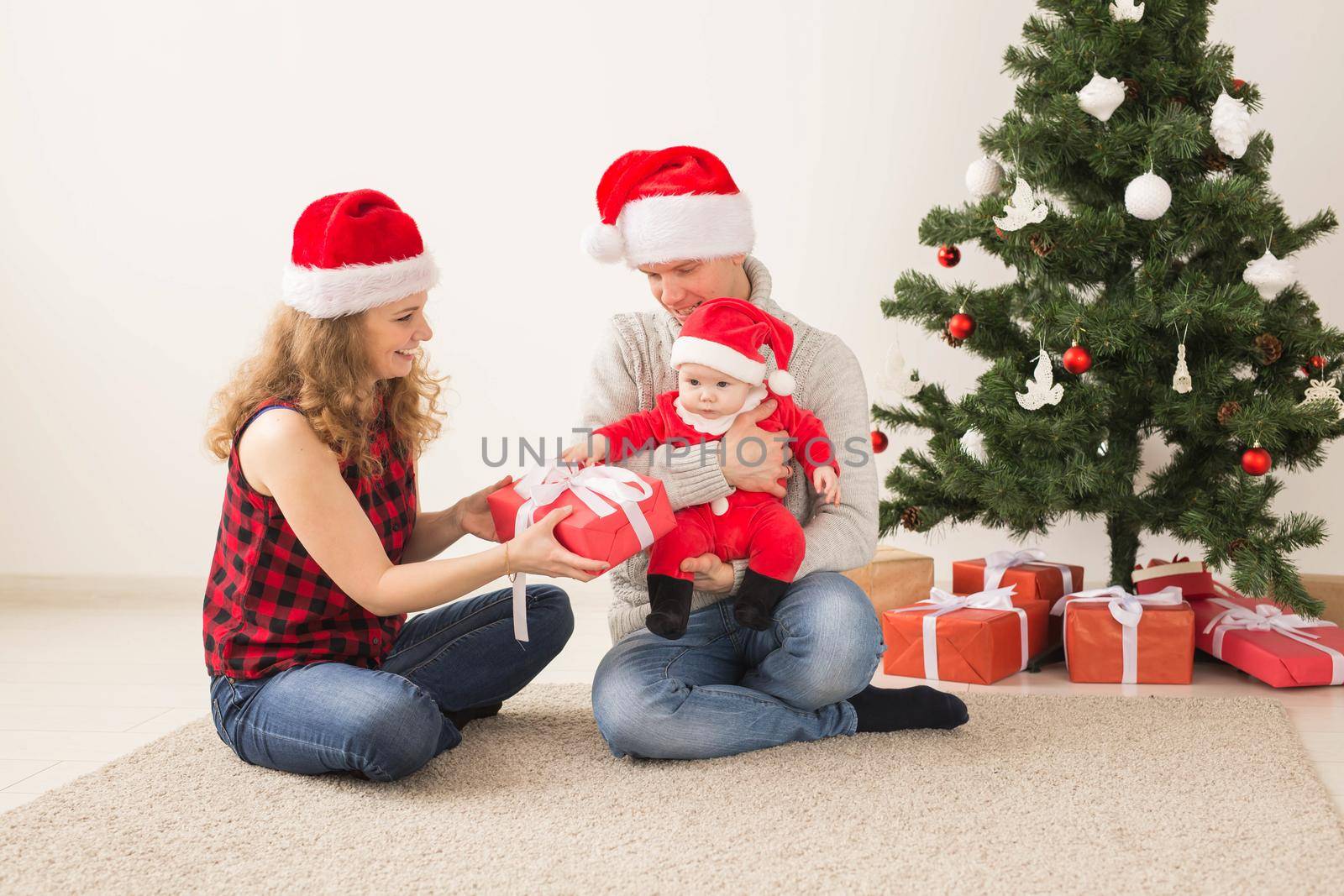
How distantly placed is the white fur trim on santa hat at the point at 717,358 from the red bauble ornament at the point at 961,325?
855 mm

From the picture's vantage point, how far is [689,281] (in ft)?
5.94

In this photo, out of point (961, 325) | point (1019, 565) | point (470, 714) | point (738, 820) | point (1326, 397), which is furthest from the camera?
point (1019, 565)

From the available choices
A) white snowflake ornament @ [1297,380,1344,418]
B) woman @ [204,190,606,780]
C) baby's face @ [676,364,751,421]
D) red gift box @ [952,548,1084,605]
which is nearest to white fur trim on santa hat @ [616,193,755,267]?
baby's face @ [676,364,751,421]

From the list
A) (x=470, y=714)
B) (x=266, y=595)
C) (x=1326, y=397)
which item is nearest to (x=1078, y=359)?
(x=1326, y=397)

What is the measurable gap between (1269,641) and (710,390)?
130 cm

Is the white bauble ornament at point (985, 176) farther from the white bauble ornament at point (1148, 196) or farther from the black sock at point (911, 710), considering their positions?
the black sock at point (911, 710)

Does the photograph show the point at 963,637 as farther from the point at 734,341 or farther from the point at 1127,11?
the point at 1127,11

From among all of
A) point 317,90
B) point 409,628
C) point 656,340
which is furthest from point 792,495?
point 317,90

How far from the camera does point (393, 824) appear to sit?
1450mm

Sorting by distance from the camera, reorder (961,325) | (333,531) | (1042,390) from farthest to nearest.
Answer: (961,325) → (1042,390) → (333,531)

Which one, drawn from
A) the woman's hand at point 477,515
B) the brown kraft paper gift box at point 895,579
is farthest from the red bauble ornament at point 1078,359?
the woman's hand at point 477,515

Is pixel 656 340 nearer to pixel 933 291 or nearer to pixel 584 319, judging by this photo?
pixel 933 291

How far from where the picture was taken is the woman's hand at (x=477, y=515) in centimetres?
177

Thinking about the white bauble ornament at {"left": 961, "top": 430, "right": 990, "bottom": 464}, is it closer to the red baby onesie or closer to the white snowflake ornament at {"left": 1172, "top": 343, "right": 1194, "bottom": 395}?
the white snowflake ornament at {"left": 1172, "top": 343, "right": 1194, "bottom": 395}
